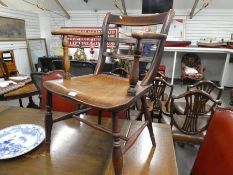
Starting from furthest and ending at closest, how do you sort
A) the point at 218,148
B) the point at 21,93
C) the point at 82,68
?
the point at 82,68, the point at 21,93, the point at 218,148

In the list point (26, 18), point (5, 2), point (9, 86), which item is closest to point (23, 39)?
point (26, 18)

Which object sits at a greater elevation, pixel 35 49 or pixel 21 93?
pixel 35 49

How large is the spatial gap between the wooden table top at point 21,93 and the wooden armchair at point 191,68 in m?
3.88

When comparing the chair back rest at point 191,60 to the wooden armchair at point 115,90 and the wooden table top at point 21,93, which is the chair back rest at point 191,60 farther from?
the wooden armchair at point 115,90

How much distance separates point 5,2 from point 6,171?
510 centimetres

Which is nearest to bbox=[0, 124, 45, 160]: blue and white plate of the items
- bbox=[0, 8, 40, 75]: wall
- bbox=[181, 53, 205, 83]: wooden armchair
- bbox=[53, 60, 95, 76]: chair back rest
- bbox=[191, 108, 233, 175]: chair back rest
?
bbox=[191, 108, 233, 175]: chair back rest

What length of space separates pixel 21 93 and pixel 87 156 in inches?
59.1

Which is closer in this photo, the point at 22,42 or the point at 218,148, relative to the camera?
the point at 218,148

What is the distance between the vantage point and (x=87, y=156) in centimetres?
93

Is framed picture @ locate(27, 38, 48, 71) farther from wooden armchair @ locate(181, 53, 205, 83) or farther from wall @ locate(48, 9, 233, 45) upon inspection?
wooden armchair @ locate(181, 53, 205, 83)

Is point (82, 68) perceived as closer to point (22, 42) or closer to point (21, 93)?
point (21, 93)

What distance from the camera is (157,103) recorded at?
97.8 inches

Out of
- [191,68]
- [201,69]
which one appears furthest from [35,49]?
[201,69]

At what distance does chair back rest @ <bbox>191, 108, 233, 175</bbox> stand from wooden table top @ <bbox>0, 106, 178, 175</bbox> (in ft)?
0.49
